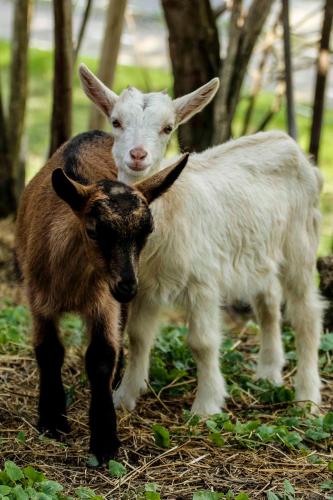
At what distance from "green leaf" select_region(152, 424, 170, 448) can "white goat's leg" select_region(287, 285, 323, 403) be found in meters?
1.49

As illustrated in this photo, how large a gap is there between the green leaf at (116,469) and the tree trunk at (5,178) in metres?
5.17

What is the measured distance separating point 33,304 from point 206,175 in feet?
5.22

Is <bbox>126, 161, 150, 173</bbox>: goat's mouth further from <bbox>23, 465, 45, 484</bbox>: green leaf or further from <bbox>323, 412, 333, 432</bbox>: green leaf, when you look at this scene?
<bbox>323, 412, 333, 432</bbox>: green leaf

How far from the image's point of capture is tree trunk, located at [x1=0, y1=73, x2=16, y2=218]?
10.2 m

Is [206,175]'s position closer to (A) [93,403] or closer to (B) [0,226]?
(A) [93,403]

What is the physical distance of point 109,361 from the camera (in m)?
5.88

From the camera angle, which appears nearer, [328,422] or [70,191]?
[70,191]

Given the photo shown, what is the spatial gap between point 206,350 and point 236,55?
2.95m

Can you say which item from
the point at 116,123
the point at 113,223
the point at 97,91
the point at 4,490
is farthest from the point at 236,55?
the point at 4,490

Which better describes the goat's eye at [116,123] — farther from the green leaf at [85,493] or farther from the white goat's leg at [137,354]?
the green leaf at [85,493]

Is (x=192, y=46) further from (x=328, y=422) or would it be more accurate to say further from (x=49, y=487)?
(x=49, y=487)

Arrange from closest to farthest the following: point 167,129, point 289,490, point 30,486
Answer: point 30,486
point 289,490
point 167,129

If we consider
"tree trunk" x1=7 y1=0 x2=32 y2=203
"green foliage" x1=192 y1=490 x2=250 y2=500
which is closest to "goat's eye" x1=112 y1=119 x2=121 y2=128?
"green foliage" x1=192 y1=490 x2=250 y2=500

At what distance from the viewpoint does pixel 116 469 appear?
562 cm
